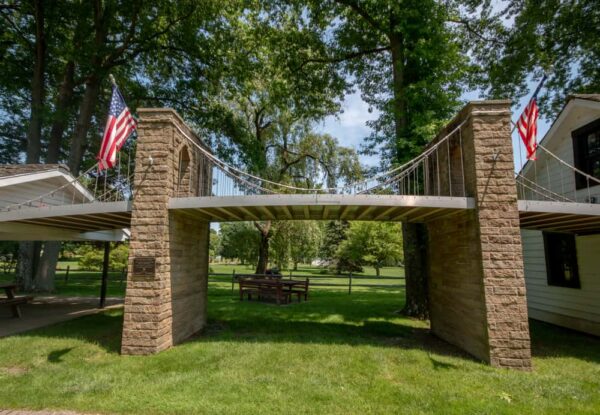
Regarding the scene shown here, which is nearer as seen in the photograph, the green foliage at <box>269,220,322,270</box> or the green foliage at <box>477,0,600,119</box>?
the green foliage at <box>477,0,600,119</box>

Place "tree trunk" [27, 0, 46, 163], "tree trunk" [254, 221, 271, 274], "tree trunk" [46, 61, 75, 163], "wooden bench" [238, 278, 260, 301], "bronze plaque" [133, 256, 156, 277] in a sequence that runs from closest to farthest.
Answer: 1. "bronze plaque" [133, 256, 156, 277]
2. "wooden bench" [238, 278, 260, 301]
3. "tree trunk" [27, 0, 46, 163]
4. "tree trunk" [46, 61, 75, 163]
5. "tree trunk" [254, 221, 271, 274]

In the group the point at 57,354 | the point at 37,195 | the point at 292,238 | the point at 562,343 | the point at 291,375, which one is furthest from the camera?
the point at 292,238

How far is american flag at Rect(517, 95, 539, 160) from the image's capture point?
5.95 m

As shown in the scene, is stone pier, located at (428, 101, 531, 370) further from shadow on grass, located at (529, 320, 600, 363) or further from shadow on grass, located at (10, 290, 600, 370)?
shadow on grass, located at (529, 320, 600, 363)

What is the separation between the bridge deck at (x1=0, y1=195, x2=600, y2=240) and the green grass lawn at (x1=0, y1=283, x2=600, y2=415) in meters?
2.42

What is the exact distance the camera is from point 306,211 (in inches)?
276

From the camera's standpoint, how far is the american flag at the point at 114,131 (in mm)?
6156

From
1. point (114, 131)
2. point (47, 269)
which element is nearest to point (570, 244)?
point (114, 131)

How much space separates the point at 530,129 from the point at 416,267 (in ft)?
16.2

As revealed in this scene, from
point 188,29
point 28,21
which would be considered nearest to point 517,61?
point 188,29

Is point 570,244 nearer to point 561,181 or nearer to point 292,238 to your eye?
point 561,181

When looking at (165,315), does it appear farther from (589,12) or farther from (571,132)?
(589,12)

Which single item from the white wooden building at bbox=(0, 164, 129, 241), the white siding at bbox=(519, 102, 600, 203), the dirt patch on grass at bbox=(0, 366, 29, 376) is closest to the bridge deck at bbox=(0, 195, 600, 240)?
the white wooden building at bbox=(0, 164, 129, 241)

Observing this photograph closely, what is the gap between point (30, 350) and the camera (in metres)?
5.82
